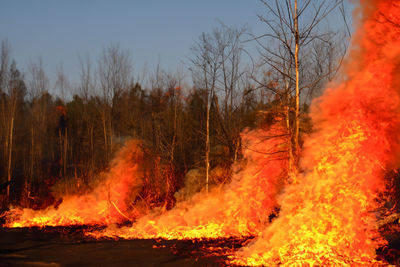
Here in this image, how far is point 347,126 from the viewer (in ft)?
26.5

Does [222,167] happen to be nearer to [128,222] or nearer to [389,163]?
[128,222]

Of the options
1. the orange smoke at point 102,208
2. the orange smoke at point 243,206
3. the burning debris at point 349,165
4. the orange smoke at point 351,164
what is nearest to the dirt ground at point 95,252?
the orange smoke at point 243,206

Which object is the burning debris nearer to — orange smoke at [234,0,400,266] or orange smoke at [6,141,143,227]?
orange smoke at [234,0,400,266]

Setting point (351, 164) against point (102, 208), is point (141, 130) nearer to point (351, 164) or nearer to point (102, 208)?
point (102, 208)

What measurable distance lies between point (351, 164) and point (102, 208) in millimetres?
11918

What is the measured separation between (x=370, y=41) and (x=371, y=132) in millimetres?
2015

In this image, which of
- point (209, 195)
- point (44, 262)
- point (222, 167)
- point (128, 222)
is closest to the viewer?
point (44, 262)

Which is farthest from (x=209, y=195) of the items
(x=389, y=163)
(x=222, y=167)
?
(x=389, y=163)

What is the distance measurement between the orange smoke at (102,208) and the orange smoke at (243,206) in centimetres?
338

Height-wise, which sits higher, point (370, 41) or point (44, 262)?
point (370, 41)

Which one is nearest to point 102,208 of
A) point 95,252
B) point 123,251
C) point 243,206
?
point 95,252

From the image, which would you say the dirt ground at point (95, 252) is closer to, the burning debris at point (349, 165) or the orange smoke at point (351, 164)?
the burning debris at point (349, 165)

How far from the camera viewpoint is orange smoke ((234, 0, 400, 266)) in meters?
7.66

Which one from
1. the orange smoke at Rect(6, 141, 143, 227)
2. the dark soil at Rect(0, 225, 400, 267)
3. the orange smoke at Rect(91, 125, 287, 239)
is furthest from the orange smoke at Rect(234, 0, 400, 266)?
the orange smoke at Rect(6, 141, 143, 227)
